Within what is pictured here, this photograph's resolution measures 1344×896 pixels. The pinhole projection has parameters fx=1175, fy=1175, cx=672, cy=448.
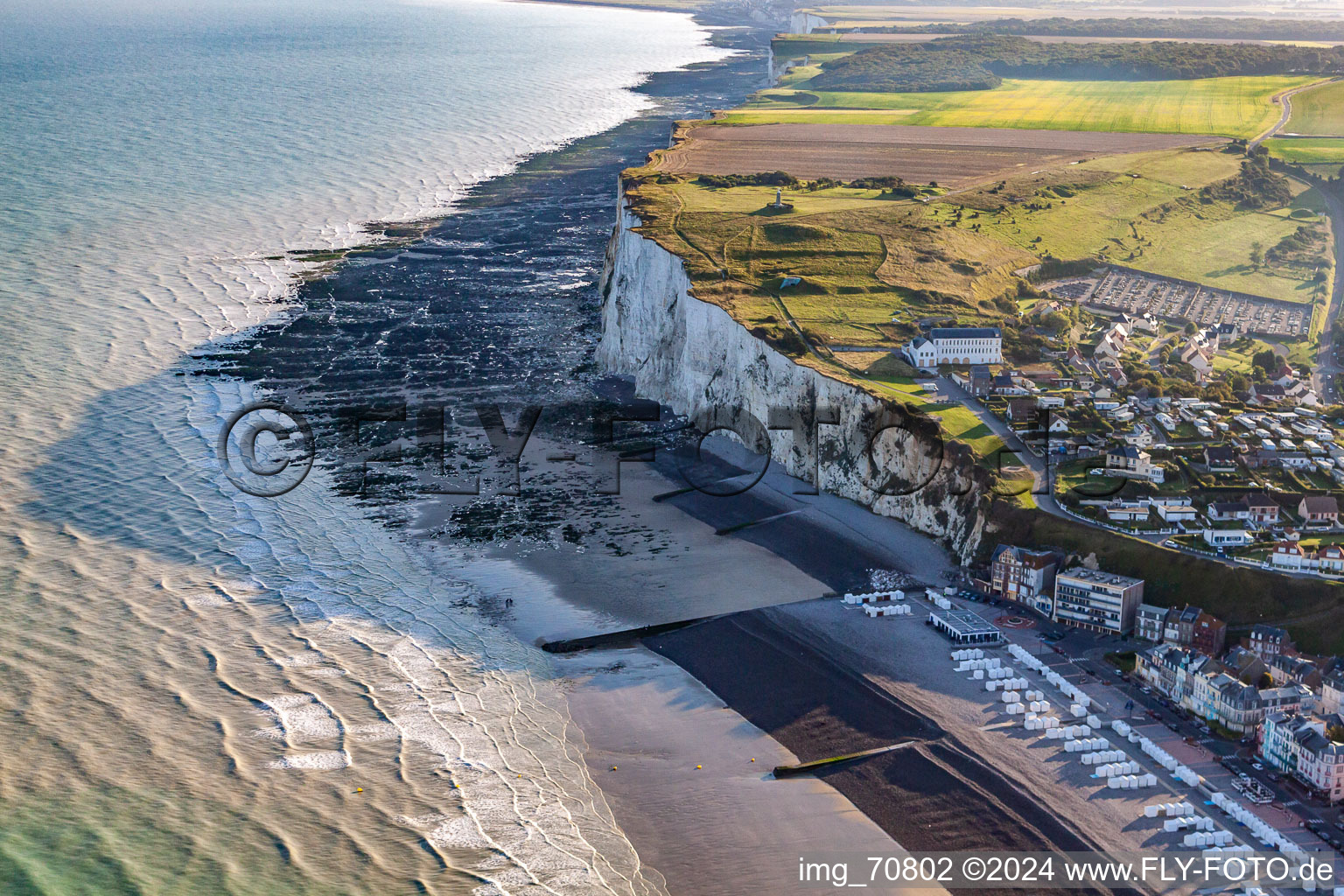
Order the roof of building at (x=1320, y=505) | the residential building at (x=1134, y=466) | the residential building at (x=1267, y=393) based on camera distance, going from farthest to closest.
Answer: the residential building at (x=1267, y=393), the residential building at (x=1134, y=466), the roof of building at (x=1320, y=505)

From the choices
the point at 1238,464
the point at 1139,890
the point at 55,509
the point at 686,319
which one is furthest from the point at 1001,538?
the point at 55,509

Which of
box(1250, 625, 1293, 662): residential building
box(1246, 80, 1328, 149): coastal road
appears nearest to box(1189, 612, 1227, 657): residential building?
box(1250, 625, 1293, 662): residential building

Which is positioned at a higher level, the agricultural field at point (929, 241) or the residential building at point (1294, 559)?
the agricultural field at point (929, 241)

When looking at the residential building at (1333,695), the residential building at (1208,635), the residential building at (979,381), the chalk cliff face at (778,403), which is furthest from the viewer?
the residential building at (979,381)

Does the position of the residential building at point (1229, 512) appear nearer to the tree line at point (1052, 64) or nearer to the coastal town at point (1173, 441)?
the coastal town at point (1173, 441)

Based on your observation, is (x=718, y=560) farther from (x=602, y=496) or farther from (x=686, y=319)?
(x=686, y=319)

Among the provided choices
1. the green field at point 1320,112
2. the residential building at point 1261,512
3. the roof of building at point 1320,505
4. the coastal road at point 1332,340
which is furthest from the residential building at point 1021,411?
the green field at point 1320,112

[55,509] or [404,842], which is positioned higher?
[55,509]
